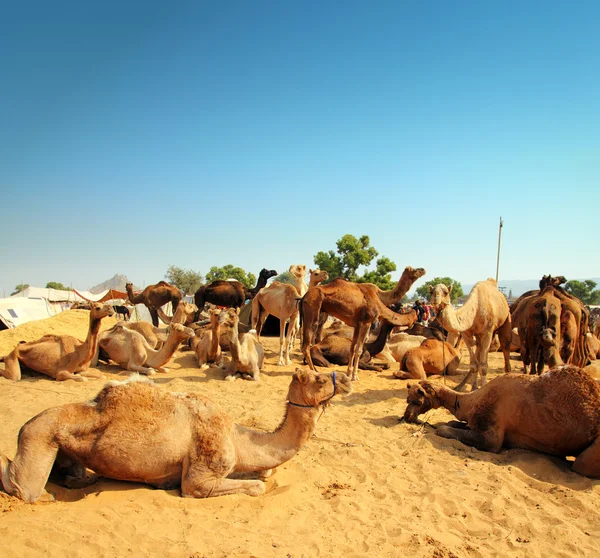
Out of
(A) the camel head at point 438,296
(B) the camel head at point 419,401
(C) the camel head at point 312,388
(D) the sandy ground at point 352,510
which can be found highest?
(A) the camel head at point 438,296

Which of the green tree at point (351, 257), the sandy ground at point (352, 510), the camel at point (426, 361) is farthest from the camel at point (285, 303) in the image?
the green tree at point (351, 257)

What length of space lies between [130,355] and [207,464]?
271 inches

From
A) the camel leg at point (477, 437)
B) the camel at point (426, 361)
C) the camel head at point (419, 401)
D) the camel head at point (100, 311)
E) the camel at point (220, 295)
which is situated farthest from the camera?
the camel at point (220, 295)

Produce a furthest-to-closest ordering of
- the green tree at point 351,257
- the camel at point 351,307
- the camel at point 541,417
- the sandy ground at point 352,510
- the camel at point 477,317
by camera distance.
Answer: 1. the green tree at point 351,257
2. the camel at point 351,307
3. the camel at point 477,317
4. the camel at point 541,417
5. the sandy ground at point 352,510

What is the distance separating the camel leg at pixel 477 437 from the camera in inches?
244

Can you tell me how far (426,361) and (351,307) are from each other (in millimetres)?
2315

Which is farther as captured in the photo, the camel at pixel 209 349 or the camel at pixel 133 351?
the camel at pixel 209 349

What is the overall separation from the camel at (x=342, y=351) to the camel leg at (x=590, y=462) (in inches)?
281

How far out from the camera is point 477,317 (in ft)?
32.2

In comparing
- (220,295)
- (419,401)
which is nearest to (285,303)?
(220,295)

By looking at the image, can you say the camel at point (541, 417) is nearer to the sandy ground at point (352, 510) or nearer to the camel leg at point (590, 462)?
the camel leg at point (590, 462)

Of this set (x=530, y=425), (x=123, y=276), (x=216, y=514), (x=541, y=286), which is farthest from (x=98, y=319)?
(x=123, y=276)

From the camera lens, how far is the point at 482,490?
16.6 feet

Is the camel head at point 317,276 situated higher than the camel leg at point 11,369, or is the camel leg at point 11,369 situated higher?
the camel head at point 317,276
